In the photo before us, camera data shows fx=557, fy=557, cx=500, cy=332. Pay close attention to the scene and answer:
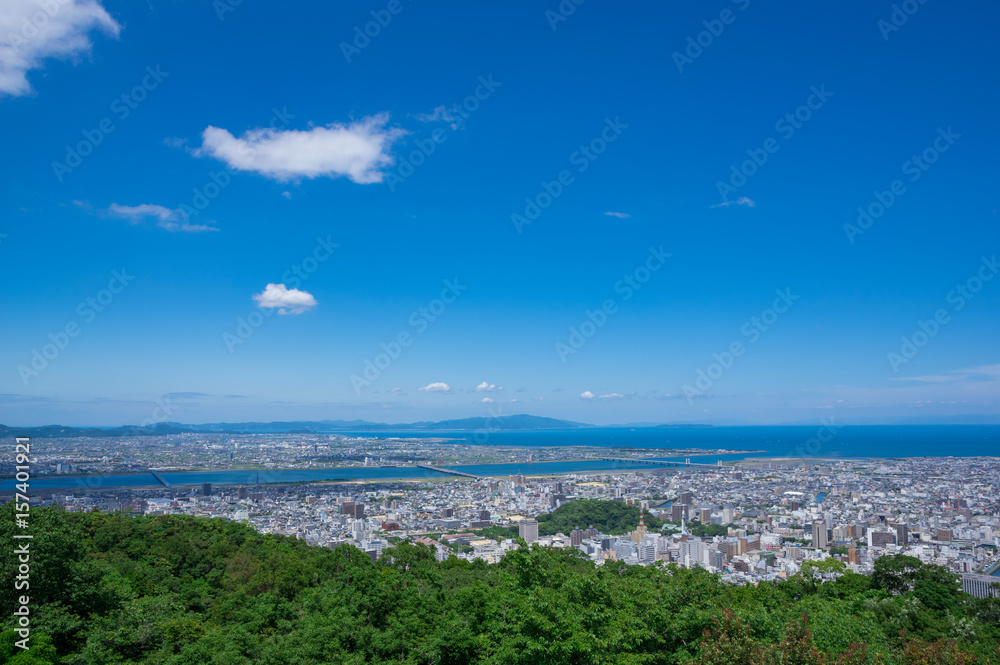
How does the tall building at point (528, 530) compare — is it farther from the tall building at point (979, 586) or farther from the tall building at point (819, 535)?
the tall building at point (979, 586)

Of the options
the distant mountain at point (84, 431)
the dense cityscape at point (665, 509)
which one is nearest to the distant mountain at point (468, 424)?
the distant mountain at point (84, 431)

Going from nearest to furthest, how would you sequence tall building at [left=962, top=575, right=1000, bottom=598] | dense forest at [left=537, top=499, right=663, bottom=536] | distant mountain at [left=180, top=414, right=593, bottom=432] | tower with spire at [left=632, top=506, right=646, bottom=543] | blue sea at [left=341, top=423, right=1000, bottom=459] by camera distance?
tall building at [left=962, top=575, right=1000, bottom=598], tower with spire at [left=632, top=506, right=646, bottom=543], dense forest at [left=537, top=499, right=663, bottom=536], blue sea at [left=341, top=423, right=1000, bottom=459], distant mountain at [left=180, top=414, right=593, bottom=432]

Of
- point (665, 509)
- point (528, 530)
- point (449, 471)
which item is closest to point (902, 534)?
point (665, 509)

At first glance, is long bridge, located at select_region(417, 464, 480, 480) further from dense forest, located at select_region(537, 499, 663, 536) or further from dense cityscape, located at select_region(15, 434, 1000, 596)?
dense forest, located at select_region(537, 499, 663, 536)

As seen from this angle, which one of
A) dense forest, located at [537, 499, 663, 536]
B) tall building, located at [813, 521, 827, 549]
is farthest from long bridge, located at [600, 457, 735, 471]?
tall building, located at [813, 521, 827, 549]

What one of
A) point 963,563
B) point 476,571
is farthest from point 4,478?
point 963,563

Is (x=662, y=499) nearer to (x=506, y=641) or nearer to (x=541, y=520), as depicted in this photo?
(x=541, y=520)
